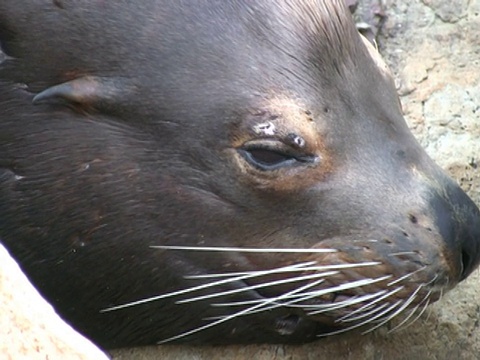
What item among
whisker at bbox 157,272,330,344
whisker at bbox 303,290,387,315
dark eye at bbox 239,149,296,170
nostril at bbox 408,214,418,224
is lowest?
whisker at bbox 157,272,330,344

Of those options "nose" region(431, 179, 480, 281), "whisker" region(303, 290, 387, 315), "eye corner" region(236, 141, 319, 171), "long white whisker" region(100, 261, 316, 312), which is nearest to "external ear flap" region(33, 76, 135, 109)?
"eye corner" region(236, 141, 319, 171)

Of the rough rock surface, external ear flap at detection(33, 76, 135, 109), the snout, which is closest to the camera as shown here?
the rough rock surface

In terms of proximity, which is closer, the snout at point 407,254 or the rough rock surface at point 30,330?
the rough rock surface at point 30,330

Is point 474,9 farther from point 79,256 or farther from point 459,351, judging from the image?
point 79,256

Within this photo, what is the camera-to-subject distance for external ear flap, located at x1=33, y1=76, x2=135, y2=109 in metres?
5.03

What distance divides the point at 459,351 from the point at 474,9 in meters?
1.77

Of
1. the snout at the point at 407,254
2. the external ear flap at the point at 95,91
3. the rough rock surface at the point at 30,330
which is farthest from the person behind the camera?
the external ear flap at the point at 95,91

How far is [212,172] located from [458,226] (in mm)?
904

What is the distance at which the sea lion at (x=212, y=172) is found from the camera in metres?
4.95

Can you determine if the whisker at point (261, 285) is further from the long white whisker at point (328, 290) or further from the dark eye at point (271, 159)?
the dark eye at point (271, 159)

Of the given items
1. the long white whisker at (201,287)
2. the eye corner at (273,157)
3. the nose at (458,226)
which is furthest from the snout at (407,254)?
the eye corner at (273,157)

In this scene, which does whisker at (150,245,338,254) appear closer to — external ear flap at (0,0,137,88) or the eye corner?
the eye corner

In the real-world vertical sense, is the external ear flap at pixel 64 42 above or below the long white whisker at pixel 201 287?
above

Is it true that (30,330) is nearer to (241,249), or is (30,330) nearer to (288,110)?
(241,249)
